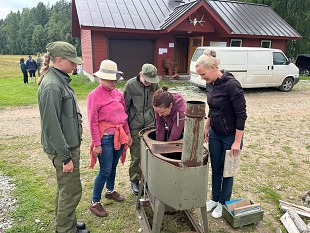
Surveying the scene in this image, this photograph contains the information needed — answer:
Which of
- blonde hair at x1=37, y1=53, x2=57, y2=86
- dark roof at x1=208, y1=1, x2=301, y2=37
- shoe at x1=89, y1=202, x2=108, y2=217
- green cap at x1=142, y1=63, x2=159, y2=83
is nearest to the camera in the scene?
blonde hair at x1=37, y1=53, x2=57, y2=86

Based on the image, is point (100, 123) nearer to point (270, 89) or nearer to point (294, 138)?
point (294, 138)

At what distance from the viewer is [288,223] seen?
10.0 ft

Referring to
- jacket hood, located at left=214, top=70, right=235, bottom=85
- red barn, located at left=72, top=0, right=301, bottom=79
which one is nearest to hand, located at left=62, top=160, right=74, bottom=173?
jacket hood, located at left=214, top=70, right=235, bottom=85

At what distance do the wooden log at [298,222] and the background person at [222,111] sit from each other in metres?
0.76

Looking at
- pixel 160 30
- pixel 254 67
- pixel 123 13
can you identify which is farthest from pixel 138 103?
pixel 123 13

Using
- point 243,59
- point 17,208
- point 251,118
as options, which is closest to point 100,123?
point 17,208

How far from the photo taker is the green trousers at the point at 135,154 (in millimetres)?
3402

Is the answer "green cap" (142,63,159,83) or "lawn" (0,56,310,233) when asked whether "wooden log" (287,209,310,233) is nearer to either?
"lawn" (0,56,310,233)

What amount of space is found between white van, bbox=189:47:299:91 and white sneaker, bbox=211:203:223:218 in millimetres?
7377

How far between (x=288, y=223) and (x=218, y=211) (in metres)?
0.77

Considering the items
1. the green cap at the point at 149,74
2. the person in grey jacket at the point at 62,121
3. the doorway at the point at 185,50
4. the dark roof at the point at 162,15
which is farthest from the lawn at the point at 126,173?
the doorway at the point at 185,50

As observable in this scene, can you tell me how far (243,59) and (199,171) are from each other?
943 cm

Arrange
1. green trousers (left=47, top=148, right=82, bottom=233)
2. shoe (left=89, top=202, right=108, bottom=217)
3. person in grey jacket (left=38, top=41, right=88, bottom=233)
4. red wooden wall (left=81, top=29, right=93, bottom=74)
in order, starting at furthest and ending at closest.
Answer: red wooden wall (left=81, top=29, right=93, bottom=74), shoe (left=89, top=202, right=108, bottom=217), green trousers (left=47, top=148, right=82, bottom=233), person in grey jacket (left=38, top=41, right=88, bottom=233)

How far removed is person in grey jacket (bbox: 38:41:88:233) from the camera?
2.24 m
